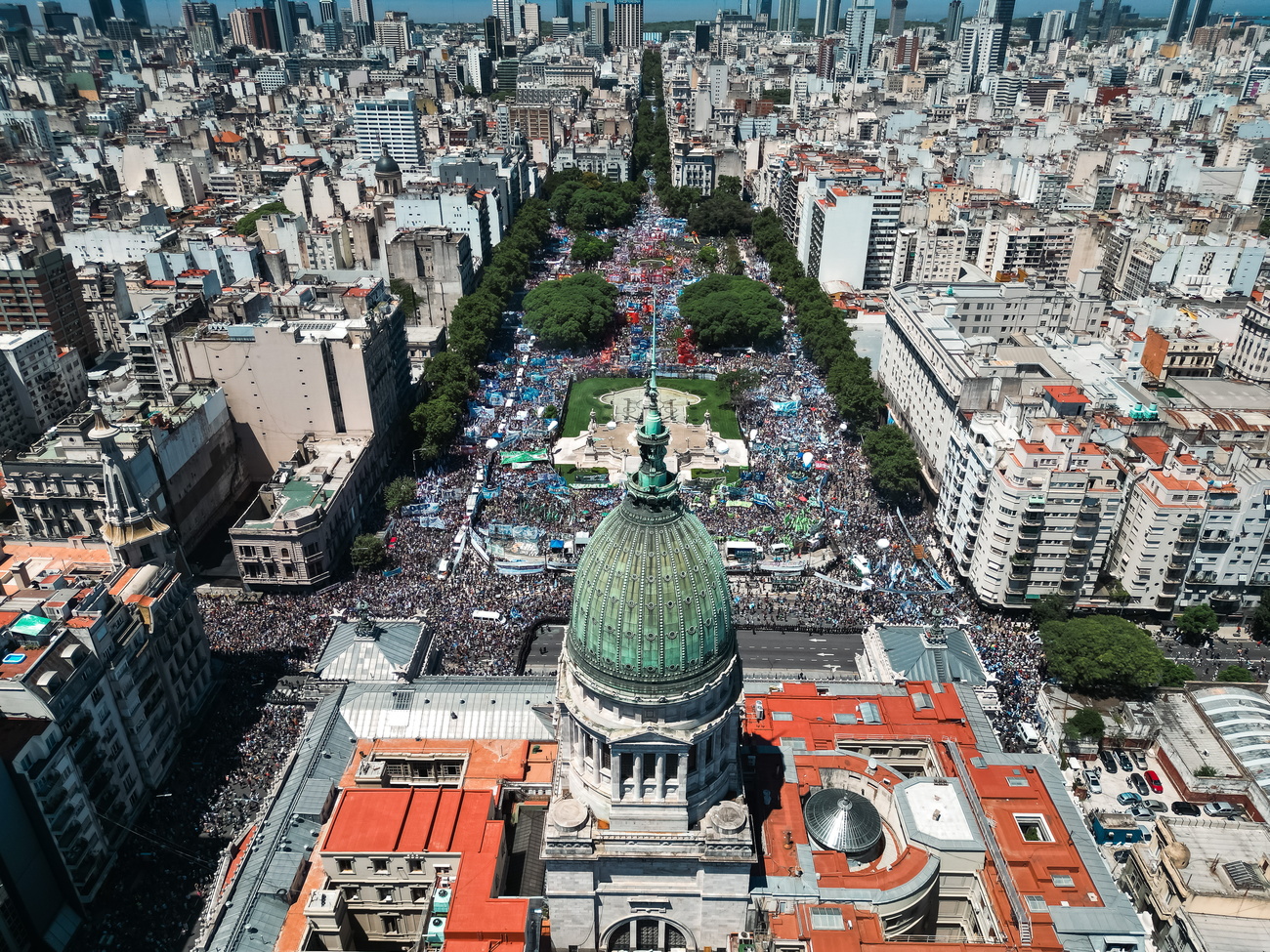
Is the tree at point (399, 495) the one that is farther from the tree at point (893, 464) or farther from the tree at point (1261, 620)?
the tree at point (1261, 620)

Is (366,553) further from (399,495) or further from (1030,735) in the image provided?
(1030,735)

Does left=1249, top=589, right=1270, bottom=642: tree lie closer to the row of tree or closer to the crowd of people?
the crowd of people

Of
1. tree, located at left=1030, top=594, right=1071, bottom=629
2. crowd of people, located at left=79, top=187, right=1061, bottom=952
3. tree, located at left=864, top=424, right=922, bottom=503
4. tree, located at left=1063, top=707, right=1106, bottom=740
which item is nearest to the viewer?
crowd of people, located at left=79, top=187, right=1061, bottom=952

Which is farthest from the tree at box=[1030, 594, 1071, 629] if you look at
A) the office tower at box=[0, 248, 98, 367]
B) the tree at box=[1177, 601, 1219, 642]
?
the office tower at box=[0, 248, 98, 367]

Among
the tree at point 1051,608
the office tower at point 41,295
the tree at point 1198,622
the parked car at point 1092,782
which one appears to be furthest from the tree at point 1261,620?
the office tower at point 41,295

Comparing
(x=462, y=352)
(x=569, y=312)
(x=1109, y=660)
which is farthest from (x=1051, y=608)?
Result: (x=569, y=312)

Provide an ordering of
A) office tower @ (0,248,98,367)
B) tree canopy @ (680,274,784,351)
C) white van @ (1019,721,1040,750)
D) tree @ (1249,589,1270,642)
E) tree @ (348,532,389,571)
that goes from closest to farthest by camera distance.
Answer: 1. white van @ (1019,721,1040,750)
2. tree @ (1249,589,1270,642)
3. tree @ (348,532,389,571)
4. office tower @ (0,248,98,367)
5. tree canopy @ (680,274,784,351)
